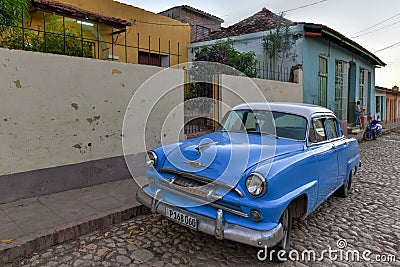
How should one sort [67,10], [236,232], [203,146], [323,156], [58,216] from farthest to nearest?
[67,10], [323,156], [58,216], [203,146], [236,232]

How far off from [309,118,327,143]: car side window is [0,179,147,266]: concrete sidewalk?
2.48 metres

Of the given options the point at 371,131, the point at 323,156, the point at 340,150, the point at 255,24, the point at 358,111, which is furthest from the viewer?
the point at 358,111

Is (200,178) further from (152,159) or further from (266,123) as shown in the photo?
(266,123)

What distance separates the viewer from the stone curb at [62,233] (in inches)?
116

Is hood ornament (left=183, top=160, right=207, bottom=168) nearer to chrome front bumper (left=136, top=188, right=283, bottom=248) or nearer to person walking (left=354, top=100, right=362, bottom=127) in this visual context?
chrome front bumper (left=136, top=188, right=283, bottom=248)

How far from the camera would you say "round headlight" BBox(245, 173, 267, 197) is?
270cm

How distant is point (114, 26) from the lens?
10.5m

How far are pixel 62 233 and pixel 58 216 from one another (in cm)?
42

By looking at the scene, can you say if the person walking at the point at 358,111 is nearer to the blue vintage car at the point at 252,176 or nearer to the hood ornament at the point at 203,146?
the blue vintage car at the point at 252,176

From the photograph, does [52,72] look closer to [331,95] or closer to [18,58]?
[18,58]

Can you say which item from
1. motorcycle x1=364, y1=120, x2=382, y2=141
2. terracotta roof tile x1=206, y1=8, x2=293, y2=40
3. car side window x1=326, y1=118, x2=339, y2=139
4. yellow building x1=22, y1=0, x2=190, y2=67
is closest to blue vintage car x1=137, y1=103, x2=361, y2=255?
car side window x1=326, y1=118, x2=339, y2=139

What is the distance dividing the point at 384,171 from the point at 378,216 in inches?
130

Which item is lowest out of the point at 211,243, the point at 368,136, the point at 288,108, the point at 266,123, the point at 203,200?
the point at 211,243

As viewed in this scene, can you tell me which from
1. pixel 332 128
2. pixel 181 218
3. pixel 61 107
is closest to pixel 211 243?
pixel 181 218
